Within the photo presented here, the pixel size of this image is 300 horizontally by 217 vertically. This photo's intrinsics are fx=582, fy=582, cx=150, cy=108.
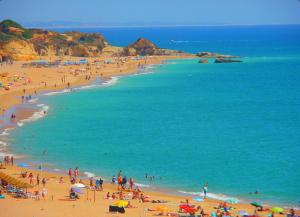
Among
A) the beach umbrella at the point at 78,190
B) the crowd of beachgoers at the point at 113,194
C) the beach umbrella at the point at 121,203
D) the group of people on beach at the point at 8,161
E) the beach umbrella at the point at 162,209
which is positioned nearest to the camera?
the beach umbrella at the point at 162,209

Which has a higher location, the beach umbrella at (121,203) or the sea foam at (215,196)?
the beach umbrella at (121,203)

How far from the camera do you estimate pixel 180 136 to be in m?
41.6

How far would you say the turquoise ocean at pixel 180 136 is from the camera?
102 ft

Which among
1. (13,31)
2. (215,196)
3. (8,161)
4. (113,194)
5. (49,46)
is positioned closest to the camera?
(113,194)

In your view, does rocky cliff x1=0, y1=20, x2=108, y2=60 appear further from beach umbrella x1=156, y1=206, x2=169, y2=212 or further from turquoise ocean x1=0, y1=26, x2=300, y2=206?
beach umbrella x1=156, y1=206, x2=169, y2=212

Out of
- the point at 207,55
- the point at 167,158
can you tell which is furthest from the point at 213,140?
the point at 207,55

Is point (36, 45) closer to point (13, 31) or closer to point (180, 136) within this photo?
point (13, 31)

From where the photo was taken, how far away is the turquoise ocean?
102ft

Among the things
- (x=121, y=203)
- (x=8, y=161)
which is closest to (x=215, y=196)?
(x=121, y=203)

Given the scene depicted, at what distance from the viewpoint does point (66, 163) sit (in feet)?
113

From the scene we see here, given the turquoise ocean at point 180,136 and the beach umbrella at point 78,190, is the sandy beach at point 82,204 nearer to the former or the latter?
the beach umbrella at point 78,190

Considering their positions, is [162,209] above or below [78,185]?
above

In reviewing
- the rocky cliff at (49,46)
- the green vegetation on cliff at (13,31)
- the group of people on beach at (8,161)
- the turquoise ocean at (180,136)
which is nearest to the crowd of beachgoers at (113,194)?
the group of people on beach at (8,161)

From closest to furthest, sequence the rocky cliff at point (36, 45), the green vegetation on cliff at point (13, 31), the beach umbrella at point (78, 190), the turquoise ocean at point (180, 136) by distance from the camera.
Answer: the beach umbrella at point (78, 190)
the turquoise ocean at point (180, 136)
the rocky cliff at point (36, 45)
the green vegetation on cliff at point (13, 31)
